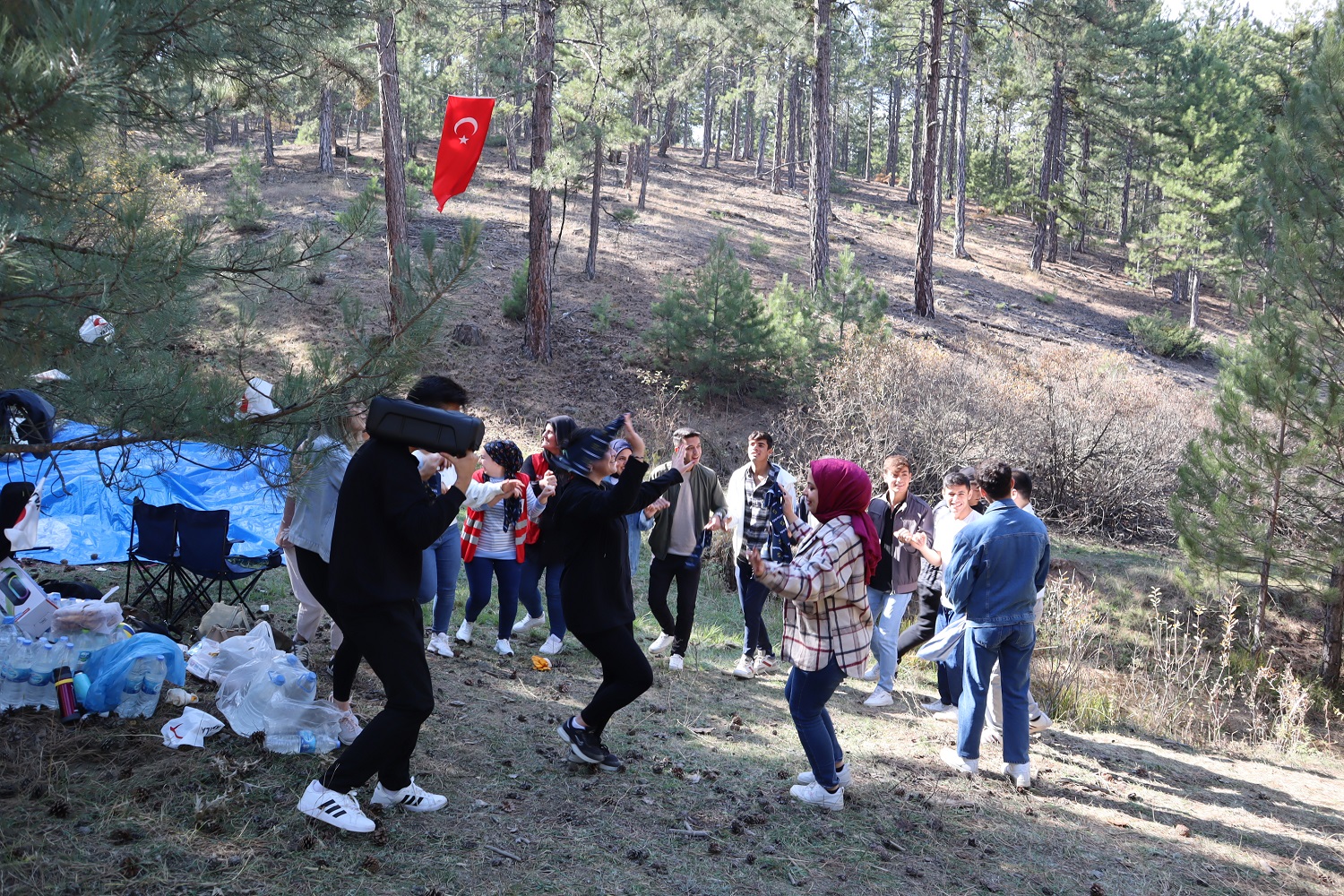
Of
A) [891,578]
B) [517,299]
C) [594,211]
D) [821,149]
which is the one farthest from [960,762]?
[594,211]

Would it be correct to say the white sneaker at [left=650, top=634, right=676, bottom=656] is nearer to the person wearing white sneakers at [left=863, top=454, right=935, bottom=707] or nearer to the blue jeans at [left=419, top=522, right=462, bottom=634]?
the person wearing white sneakers at [left=863, top=454, right=935, bottom=707]

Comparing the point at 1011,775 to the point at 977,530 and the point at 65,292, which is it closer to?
the point at 977,530

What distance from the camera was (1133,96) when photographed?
3300 cm

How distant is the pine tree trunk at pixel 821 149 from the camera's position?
60.9 ft

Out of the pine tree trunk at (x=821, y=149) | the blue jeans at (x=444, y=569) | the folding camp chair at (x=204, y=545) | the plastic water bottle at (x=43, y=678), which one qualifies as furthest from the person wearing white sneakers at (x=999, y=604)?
the pine tree trunk at (x=821, y=149)

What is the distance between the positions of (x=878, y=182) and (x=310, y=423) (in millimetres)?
51144

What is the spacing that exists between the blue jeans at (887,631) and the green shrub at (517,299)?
42.2 feet

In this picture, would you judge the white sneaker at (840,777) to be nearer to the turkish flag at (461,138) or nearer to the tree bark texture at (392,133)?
the turkish flag at (461,138)

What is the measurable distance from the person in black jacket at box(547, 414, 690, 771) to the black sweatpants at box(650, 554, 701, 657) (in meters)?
2.15

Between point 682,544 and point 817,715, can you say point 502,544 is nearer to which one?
point 682,544

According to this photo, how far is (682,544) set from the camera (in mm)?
6746

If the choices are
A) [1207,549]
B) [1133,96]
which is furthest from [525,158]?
[1207,549]

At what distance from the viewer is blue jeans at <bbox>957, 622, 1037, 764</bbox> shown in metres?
5.08

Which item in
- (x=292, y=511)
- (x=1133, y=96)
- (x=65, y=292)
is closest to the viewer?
(x=65, y=292)
